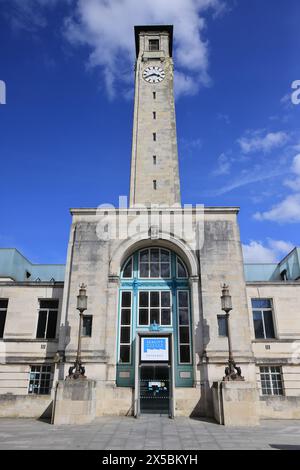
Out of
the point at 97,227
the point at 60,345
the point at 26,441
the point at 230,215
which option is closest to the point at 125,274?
the point at 97,227

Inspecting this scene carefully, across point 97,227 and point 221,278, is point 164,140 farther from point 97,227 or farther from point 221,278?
point 221,278

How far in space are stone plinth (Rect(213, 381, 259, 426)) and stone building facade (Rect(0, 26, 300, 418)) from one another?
168cm

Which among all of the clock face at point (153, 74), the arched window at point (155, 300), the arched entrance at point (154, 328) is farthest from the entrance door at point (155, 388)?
the clock face at point (153, 74)

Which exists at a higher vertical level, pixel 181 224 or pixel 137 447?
pixel 181 224

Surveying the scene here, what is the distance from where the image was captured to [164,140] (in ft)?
83.4

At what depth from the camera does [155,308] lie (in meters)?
18.2

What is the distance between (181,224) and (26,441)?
12598 millimetres

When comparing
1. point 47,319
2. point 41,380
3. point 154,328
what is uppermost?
point 47,319

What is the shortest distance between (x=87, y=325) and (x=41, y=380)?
4354 mm

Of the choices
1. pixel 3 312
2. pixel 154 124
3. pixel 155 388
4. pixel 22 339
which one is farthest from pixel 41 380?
pixel 154 124

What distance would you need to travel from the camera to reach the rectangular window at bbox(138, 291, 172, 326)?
704 inches

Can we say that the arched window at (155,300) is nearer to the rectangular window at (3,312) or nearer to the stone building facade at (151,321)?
the stone building facade at (151,321)

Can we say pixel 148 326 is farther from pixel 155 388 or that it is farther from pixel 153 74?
pixel 153 74

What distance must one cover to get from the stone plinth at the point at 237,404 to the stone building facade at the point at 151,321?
1.68m
